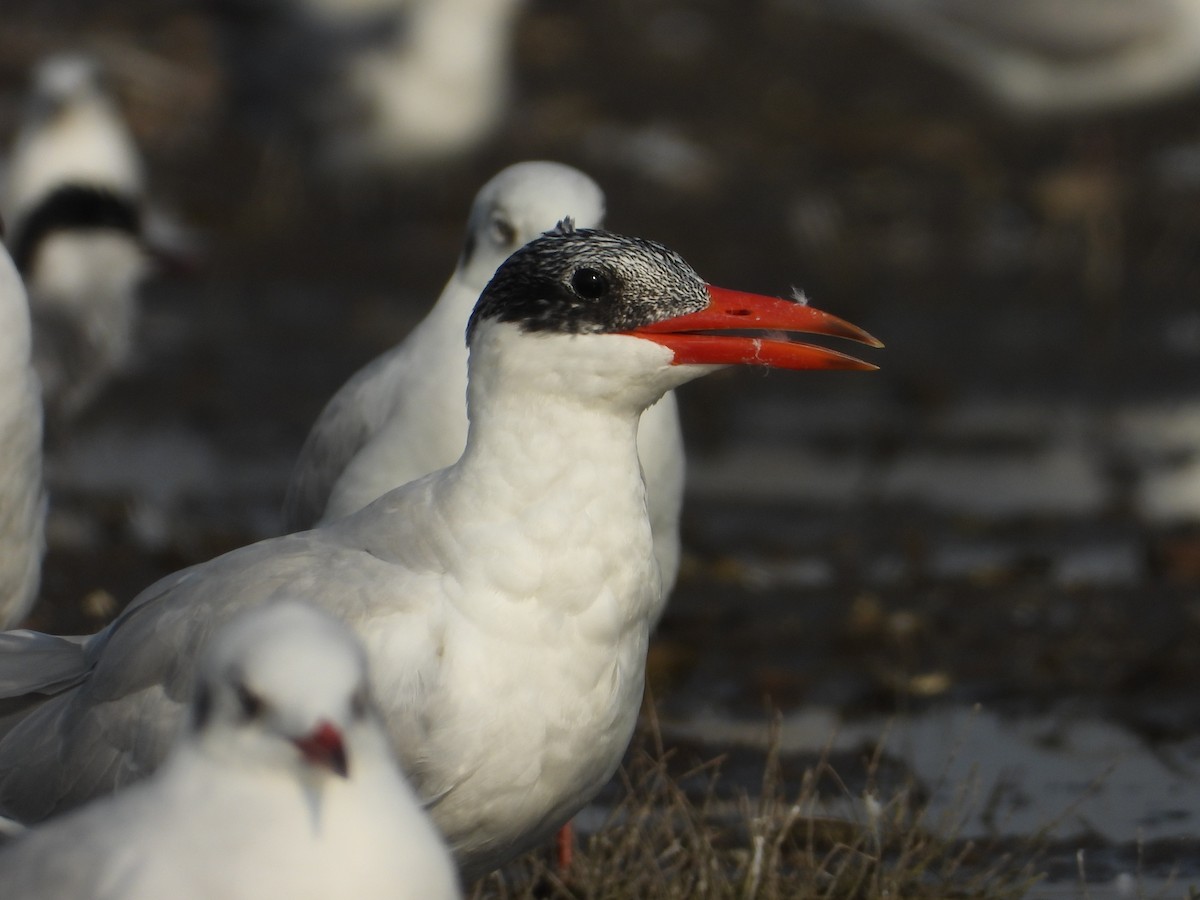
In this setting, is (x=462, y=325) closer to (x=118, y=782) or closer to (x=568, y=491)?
(x=568, y=491)

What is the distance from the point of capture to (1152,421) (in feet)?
32.0

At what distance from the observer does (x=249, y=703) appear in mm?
3119

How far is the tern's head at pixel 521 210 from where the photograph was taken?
5.27 meters

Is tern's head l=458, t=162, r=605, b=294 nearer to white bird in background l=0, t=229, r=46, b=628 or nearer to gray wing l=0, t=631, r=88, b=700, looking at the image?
white bird in background l=0, t=229, r=46, b=628

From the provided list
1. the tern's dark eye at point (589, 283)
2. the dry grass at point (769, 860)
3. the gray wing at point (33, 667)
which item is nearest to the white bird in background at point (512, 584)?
the tern's dark eye at point (589, 283)

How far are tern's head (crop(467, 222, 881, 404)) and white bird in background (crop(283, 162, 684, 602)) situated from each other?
39.3 inches

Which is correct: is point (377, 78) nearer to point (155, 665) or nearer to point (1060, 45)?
point (1060, 45)

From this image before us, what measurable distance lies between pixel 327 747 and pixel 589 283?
4.43ft

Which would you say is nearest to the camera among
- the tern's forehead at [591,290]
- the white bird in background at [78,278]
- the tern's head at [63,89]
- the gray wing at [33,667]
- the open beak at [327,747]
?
the open beak at [327,747]

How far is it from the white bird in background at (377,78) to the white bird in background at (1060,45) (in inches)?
97.8

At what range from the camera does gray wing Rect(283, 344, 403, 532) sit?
5.50 meters

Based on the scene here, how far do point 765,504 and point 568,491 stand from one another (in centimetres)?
465

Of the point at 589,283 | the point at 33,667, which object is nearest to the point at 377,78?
the point at 33,667

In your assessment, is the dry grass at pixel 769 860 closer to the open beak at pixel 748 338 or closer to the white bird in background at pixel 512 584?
the white bird in background at pixel 512 584
